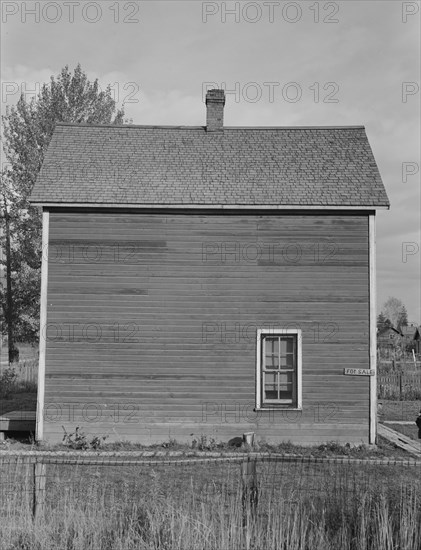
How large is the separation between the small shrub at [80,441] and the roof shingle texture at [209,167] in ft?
17.4

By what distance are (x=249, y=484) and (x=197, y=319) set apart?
781 cm

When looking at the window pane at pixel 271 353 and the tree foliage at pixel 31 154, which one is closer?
the window pane at pixel 271 353

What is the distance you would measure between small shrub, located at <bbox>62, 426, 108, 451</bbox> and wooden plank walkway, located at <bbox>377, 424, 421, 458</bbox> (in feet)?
22.3

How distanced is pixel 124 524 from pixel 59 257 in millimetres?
9035

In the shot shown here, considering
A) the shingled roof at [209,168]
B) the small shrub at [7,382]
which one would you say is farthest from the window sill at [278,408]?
the small shrub at [7,382]

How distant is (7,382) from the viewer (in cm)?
2634

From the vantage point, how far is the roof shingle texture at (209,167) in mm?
14477

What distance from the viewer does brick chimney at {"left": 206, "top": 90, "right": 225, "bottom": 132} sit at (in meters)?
17.0

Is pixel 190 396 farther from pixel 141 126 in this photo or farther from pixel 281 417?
pixel 141 126

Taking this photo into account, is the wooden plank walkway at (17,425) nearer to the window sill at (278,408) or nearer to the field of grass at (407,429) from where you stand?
the window sill at (278,408)

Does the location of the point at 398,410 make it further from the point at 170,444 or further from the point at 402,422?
the point at 170,444

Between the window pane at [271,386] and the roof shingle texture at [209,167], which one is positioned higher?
the roof shingle texture at [209,167]

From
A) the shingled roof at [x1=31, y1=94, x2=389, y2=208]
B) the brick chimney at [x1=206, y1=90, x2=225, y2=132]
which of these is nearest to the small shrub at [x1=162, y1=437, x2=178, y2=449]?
the shingled roof at [x1=31, y1=94, x2=389, y2=208]

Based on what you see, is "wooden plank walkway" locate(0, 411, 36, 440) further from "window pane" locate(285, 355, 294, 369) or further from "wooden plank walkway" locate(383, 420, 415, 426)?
"wooden plank walkway" locate(383, 420, 415, 426)
